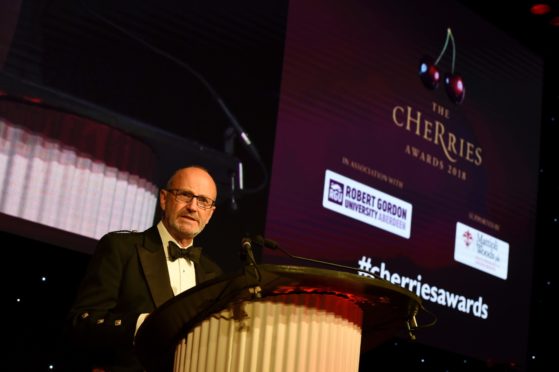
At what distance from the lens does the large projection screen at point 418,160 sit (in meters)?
4.34

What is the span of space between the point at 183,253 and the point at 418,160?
9.21 ft

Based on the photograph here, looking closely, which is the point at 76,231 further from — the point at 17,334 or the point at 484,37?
the point at 484,37

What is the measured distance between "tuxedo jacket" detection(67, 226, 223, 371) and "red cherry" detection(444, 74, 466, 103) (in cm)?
325

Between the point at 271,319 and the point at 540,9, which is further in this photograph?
the point at 540,9

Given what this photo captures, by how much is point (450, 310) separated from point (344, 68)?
1517 millimetres

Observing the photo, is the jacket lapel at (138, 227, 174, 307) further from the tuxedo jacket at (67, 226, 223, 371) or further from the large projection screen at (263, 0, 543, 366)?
the large projection screen at (263, 0, 543, 366)

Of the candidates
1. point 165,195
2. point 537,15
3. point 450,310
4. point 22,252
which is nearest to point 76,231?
point 22,252

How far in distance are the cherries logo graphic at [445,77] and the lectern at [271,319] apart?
3628mm

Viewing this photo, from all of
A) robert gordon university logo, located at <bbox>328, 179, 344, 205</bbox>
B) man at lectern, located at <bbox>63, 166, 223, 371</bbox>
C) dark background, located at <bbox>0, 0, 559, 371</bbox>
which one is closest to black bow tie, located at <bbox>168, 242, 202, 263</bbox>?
man at lectern, located at <bbox>63, 166, 223, 371</bbox>

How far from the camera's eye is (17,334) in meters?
3.79

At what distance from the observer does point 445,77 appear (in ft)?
17.6

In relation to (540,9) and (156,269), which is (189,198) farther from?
(540,9)

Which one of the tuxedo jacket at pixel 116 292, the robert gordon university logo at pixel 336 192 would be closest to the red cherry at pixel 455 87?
the robert gordon university logo at pixel 336 192

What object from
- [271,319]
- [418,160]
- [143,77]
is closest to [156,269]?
[271,319]
